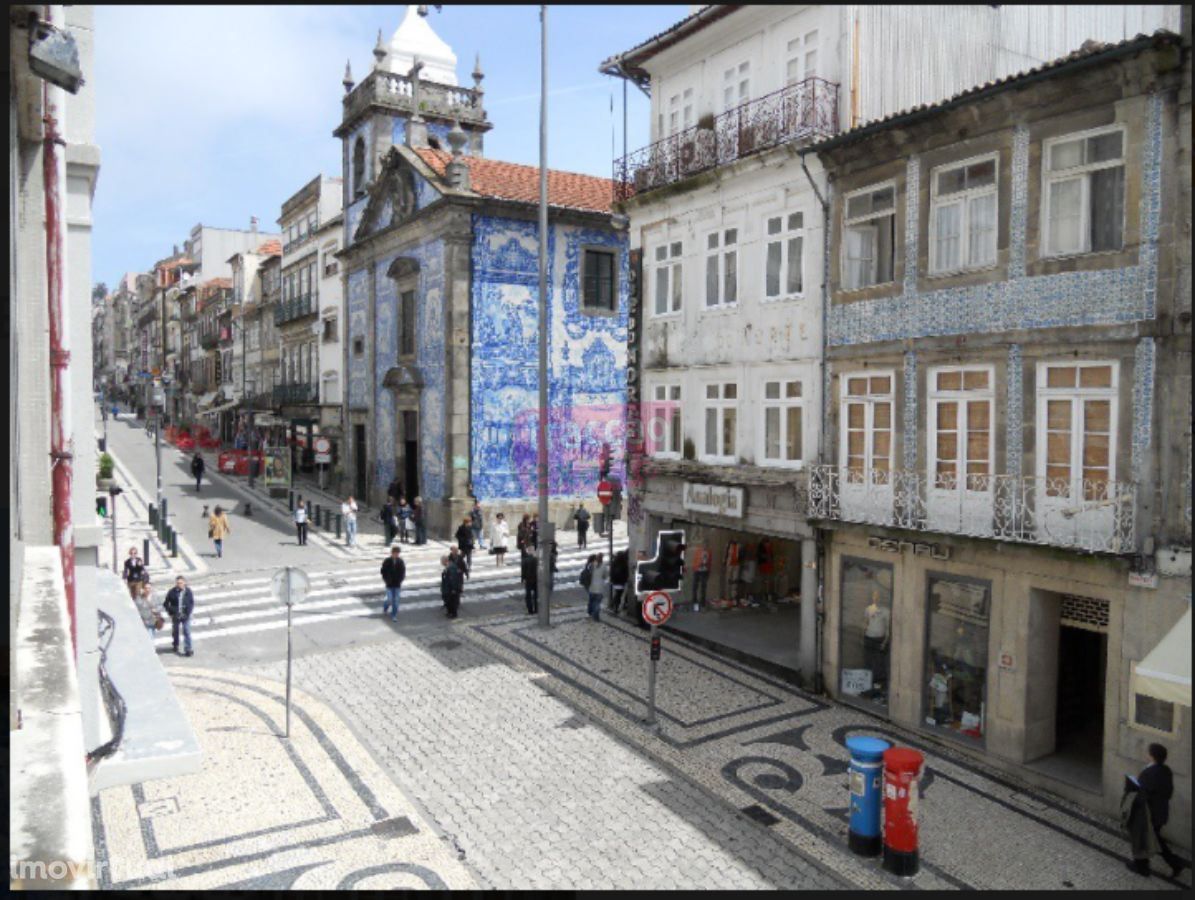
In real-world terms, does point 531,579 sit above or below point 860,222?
below

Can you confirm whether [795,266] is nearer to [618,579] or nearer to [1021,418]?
[1021,418]

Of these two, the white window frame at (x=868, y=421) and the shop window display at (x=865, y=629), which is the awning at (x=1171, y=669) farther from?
the white window frame at (x=868, y=421)

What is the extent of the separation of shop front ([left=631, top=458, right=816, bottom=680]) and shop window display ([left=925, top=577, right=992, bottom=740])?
2.40 m

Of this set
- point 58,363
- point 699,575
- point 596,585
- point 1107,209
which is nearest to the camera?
point 58,363

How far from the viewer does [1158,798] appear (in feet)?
28.8

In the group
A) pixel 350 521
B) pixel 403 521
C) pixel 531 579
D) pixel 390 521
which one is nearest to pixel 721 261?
pixel 531 579

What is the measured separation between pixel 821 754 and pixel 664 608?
2.84 meters

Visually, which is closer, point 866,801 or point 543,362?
point 866,801

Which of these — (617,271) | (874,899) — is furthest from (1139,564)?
(617,271)

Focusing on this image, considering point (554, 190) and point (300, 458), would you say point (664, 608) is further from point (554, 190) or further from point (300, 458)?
point (300, 458)

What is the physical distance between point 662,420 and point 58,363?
11567 mm

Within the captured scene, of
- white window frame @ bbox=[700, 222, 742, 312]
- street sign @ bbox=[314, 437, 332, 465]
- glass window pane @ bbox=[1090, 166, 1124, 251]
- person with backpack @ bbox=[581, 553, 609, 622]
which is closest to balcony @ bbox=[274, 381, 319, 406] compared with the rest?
street sign @ bbox=[314, 437, 332, 465]

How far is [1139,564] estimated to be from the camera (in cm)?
979

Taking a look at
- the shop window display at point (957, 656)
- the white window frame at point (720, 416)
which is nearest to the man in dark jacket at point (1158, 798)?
the shop window display at point (957, 656)
